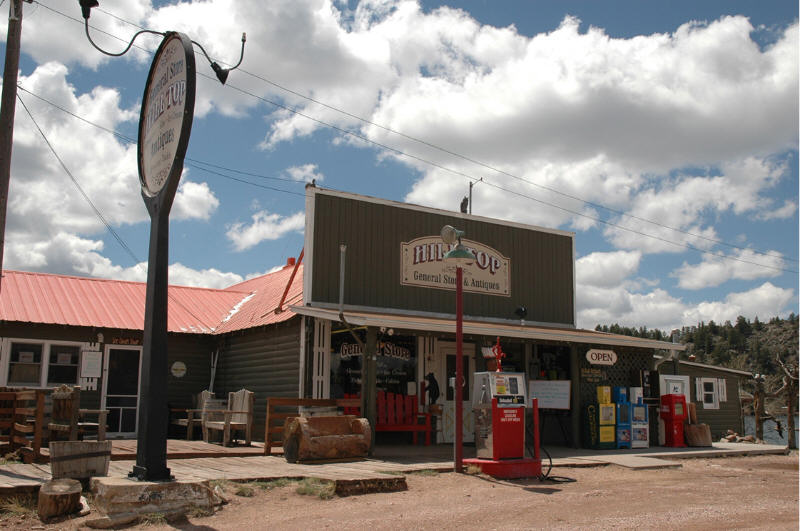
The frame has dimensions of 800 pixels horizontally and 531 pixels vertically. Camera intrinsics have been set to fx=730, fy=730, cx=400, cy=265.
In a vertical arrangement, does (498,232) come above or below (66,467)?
above

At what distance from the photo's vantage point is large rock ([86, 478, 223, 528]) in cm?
666

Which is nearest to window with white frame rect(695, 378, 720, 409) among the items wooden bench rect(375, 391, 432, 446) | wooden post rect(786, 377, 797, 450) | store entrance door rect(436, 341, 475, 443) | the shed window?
wooden post rect(786, 377, 797, 450)

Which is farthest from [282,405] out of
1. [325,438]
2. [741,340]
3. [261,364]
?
[741,340]

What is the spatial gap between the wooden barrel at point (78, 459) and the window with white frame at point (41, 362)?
826cm

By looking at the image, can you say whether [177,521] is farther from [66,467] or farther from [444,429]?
[444,429]

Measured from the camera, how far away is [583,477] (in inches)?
416

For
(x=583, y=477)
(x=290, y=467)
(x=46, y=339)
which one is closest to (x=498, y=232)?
(x=583, y=477)

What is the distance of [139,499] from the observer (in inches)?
266

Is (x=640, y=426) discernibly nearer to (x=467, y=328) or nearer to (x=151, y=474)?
(x=467, y=328)

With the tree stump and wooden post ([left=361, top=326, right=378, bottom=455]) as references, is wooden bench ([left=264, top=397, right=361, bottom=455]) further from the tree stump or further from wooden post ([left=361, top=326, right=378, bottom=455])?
the tree stump

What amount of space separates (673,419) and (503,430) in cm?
706

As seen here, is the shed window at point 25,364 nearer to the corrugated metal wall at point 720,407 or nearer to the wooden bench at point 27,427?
the wooden bench at point 27,427

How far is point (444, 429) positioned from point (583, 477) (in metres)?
4.97

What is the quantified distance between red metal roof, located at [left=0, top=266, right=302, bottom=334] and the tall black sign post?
22.2 feet
